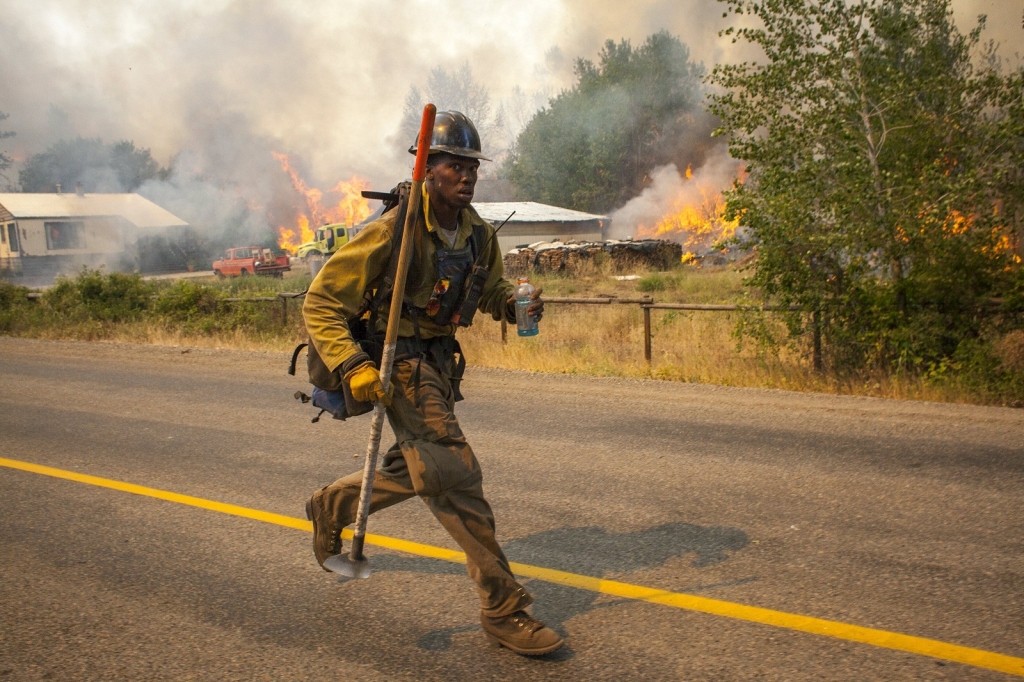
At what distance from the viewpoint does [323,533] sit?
3.99m

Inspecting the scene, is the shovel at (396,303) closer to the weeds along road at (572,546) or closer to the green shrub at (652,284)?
the weeds along road at (572,546)

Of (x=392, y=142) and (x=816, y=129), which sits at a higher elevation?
(x=392, y=142)

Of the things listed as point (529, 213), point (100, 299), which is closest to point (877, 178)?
point (100, 299)

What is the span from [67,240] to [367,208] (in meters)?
15.6

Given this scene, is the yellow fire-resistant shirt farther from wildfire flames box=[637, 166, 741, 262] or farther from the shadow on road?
wildfire flames box=[637, 166, 741, 262]

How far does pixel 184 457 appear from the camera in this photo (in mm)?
6852

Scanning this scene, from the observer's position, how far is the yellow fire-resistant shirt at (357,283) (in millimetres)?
3557

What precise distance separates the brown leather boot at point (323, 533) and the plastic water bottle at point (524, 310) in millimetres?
1148

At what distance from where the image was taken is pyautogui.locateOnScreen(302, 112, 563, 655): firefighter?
347 cm

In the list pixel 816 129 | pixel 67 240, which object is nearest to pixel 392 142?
pixel 67 240

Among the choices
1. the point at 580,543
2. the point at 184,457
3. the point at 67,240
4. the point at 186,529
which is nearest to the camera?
the point at 580,543

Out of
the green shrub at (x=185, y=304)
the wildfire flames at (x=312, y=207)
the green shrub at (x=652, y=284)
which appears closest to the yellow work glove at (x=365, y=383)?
the green shrub at (x=185, y=304)

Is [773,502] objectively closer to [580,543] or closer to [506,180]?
[580,543]

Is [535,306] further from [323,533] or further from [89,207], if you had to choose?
[89,207]
